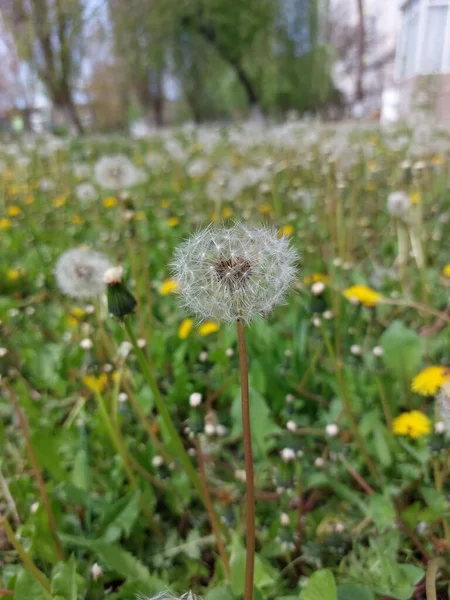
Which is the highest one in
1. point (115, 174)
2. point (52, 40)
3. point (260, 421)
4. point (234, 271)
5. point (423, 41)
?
point (423, 41)

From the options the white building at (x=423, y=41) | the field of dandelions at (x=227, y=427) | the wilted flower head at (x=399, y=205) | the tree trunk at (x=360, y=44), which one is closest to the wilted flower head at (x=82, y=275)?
the field of dandelions at (x=227, y=427)

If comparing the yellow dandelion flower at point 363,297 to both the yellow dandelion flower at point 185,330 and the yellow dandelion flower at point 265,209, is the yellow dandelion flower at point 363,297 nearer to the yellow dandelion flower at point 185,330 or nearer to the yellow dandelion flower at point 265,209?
the yellow dandelion flower at point 185,330

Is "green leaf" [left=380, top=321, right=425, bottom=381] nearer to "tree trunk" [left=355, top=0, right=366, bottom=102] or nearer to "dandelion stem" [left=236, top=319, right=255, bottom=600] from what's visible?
"dandelion stem" [left=236, top=319, right=255, bottom=600]

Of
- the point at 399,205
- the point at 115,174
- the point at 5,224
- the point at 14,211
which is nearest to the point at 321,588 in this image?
the point at 399,205

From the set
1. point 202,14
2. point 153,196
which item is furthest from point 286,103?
point 153,196

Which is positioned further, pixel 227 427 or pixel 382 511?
pixel 227 427

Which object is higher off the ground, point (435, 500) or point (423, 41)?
point (423, 41)

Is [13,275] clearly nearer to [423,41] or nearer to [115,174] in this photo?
[115,174]
